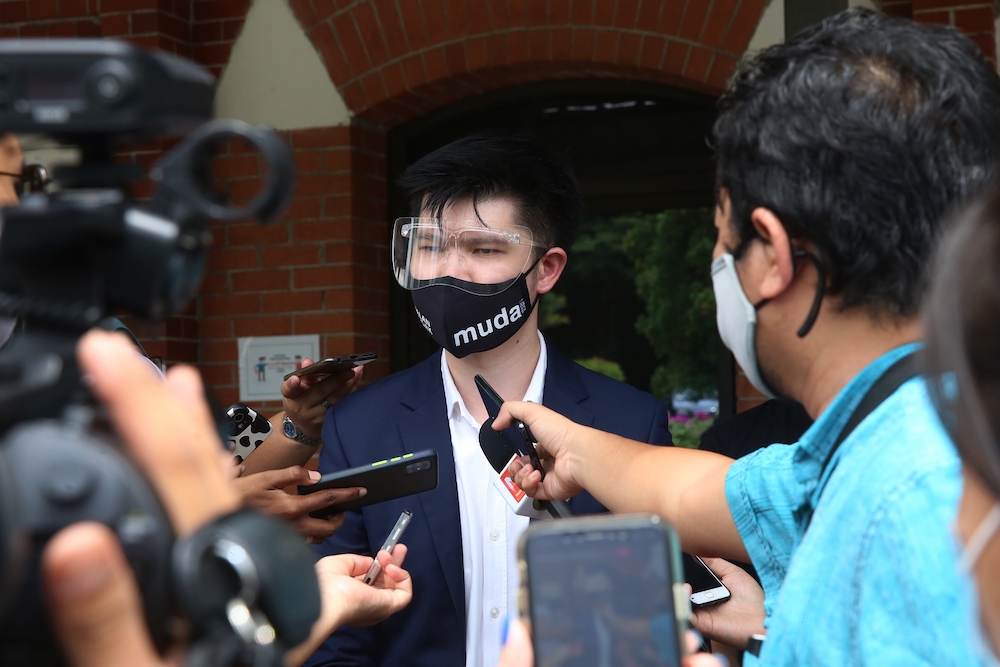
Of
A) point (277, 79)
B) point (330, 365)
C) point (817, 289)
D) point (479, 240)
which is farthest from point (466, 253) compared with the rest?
point (277, 79)

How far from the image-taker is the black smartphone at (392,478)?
230 centimetres

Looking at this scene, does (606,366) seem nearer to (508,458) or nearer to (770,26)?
(770,26)

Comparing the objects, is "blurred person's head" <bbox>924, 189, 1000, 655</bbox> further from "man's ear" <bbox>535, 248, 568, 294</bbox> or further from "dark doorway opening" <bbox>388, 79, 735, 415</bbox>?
"dark doorway opening" <bbox>388, 79, 735, 415</bbox>

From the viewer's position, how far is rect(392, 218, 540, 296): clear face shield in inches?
109

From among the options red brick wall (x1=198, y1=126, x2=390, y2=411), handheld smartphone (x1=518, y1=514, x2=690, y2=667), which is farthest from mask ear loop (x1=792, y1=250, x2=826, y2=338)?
red brick wall (x1=198, y1=126, x2=390, y2=411)

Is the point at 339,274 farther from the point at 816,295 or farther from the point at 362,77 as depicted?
the point at 816,295

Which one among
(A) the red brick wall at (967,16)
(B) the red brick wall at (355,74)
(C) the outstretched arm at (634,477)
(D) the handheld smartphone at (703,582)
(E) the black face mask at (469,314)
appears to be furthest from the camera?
(B) the red brick wall at (355,74)

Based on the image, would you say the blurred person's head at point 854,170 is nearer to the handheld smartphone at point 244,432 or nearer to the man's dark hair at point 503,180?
the man's dark hair at point 503,180

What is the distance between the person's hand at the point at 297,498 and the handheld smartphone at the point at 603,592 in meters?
1.29

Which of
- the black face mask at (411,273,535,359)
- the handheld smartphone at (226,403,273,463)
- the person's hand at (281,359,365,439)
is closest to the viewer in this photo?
the black face mask at (411,273,535,359)

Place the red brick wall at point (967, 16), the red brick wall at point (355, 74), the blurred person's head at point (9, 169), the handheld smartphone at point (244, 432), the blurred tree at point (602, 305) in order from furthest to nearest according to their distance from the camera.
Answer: the blurred tree at point (602, 305)
the red brick wall at point (355, 74)
the red brick wall at point (967, 16)
the handheld smartphone at point (244, 432)
the blurred person's head at point (9, 169)

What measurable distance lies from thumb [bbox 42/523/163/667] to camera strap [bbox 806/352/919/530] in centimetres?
102

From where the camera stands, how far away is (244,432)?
346cm

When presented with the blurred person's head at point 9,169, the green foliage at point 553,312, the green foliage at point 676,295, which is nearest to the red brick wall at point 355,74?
the green foliage at point 676,295
